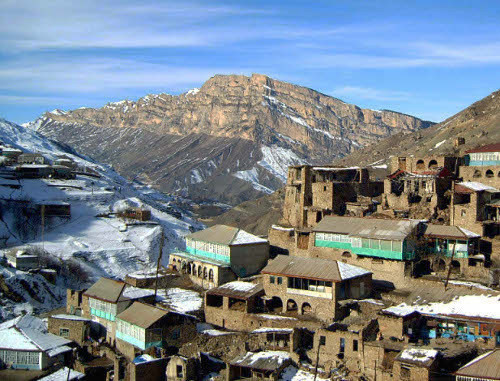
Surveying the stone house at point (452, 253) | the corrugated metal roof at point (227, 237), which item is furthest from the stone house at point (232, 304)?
the stone house at point (452, 253)

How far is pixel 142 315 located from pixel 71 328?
6016mm

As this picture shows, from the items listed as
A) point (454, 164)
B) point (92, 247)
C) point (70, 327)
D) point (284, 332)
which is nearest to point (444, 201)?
point (454, 164)

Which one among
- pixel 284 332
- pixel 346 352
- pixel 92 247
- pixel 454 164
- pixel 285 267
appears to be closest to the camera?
pixel 346 352

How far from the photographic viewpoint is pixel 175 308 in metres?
37.4

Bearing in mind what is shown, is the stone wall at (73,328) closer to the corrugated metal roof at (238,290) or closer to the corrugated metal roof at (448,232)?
the corrugated metal roof at (238,290)

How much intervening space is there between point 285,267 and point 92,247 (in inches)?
1215

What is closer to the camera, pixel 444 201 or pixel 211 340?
pixel 211 340

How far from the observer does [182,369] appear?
30609 mm

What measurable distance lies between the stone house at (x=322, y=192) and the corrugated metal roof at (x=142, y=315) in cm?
1469

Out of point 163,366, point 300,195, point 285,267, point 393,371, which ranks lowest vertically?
point 163,366

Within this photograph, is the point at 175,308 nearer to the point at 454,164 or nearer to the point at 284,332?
the point at 284,332

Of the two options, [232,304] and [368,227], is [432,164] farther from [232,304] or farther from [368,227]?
[232,304]

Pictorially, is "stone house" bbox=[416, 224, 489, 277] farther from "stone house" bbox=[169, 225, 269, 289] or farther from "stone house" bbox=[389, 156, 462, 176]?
"stone house" bbox=[169, 225, 269, 289]

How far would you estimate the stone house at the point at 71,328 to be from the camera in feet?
123
